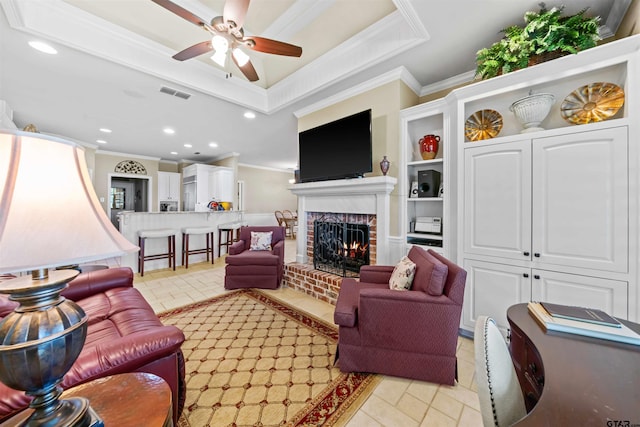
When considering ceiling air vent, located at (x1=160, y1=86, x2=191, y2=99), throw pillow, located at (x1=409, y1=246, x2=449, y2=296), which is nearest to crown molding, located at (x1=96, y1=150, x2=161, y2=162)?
ceiling air vent, located at (x1=160, y1=86, x2=191, y2=99)

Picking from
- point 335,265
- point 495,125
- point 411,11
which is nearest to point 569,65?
point 495,125

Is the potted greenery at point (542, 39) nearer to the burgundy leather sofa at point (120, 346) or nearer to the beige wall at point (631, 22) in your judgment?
the beige wall at point (631, 22)

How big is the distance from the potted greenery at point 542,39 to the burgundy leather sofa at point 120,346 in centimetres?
306

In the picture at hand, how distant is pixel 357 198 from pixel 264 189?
663 cm

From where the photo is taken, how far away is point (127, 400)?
83 centimetres

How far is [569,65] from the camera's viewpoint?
1767 mm

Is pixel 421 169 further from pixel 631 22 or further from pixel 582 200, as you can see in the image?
pixel 631 22

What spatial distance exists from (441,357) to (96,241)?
1942 mm

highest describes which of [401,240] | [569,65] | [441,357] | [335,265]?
[569,65]

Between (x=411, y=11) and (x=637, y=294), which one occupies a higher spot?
(x=411, y=11)

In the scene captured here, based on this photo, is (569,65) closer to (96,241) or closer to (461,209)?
(461,209)

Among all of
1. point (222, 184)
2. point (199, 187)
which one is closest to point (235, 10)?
point (222, 184)

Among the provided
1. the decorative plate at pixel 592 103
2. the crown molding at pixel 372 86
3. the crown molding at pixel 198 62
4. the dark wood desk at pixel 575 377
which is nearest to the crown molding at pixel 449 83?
the crown molding at pixel 372 86

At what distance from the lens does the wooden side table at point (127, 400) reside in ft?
2.47
